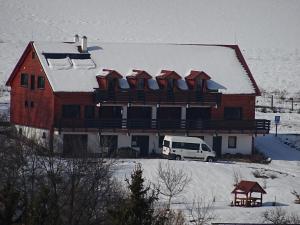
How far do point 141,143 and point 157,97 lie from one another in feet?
7.70

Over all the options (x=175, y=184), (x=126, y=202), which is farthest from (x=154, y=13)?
(x=126, y=202)

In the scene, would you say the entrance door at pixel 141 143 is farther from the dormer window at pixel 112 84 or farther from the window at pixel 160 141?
the dormer window at pixel 112 84

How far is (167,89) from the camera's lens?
2144 inches

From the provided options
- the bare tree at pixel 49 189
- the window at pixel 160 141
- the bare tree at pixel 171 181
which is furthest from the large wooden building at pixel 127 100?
the bare tree at pixel 49 189

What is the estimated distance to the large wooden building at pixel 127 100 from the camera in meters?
53.4

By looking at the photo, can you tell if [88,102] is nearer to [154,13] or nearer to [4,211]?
[4,211]

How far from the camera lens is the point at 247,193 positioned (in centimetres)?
4281

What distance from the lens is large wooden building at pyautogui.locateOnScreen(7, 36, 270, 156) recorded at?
53375mm

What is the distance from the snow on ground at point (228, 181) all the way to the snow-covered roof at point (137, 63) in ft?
15.9

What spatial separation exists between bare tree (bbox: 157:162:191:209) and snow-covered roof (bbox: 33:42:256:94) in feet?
28.5

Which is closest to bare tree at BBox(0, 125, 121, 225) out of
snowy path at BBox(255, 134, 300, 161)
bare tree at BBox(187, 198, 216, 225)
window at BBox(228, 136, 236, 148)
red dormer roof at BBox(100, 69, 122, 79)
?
bare tree at BBox(187, 198, 216, 225)

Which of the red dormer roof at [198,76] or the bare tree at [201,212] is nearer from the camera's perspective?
the bare tree at [201,212]

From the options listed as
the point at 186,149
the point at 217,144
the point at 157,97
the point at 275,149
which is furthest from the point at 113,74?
the point at 275,149

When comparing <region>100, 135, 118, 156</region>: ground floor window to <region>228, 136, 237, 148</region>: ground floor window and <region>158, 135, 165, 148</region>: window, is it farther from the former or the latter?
<region>228, 136, 237, 148</region>: ground floor window
